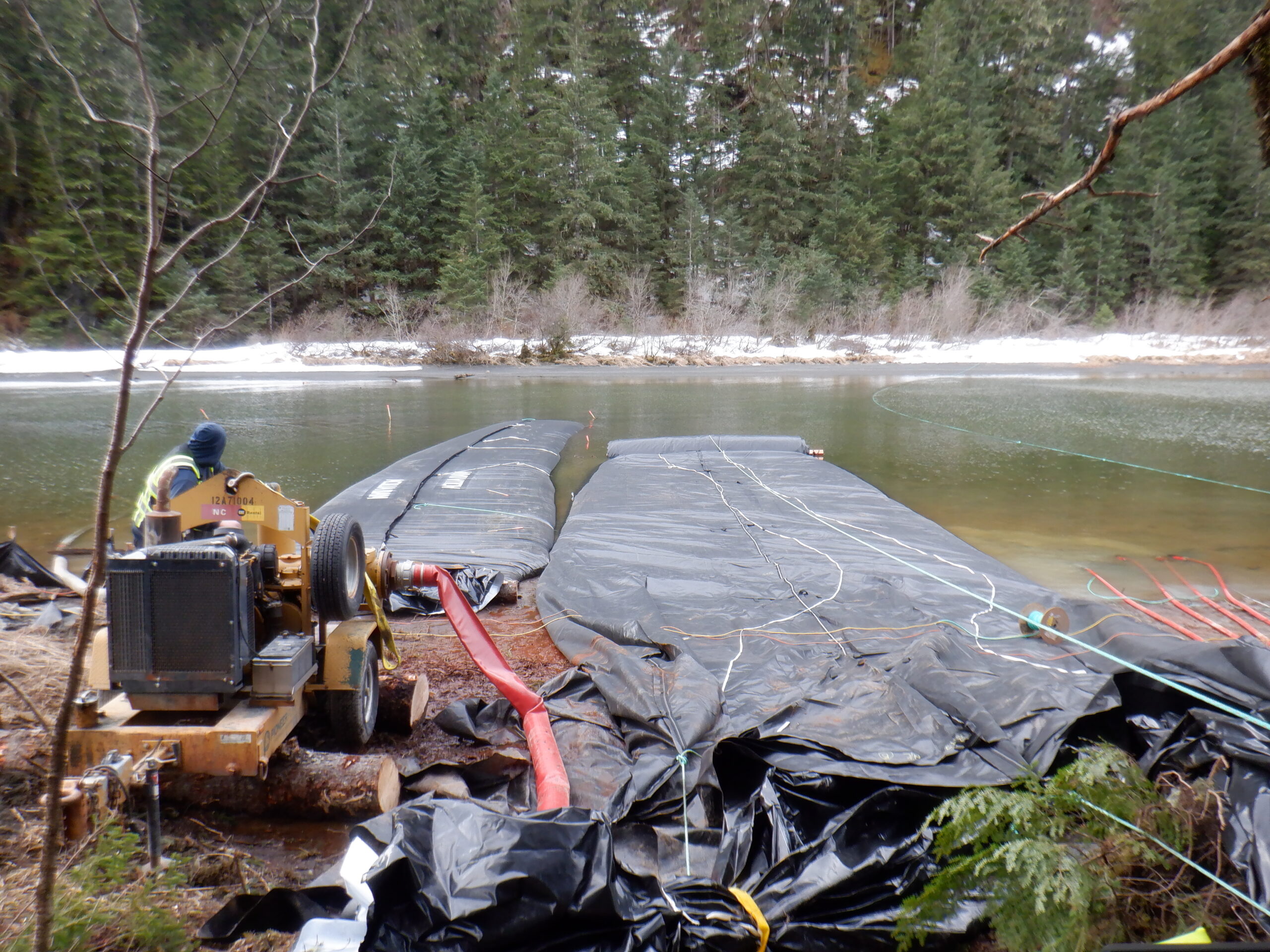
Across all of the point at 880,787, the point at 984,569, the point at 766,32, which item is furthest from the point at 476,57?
the point at 880,787

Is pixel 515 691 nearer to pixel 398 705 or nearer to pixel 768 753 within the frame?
pixel 398 705

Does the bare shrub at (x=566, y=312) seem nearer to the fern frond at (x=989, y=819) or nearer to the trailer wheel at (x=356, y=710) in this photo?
the trailer wheel at (x=356, y=710)

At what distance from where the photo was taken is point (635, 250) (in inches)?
1411

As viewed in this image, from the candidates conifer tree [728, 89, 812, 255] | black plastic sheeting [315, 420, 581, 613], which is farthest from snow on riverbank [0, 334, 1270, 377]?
black plastic sheeting [315, 420, 581, 613]

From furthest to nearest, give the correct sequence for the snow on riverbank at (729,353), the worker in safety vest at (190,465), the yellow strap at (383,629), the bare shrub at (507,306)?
the bare shrub at (507,306) → the snow on riverbank at (729,353) → the worker in safety vest at (190,465) → the yellow strap at (383,629)

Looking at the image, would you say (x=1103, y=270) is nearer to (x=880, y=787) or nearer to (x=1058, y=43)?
(x=1058, y=43)

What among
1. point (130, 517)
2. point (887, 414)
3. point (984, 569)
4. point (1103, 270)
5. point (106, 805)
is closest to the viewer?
point (106, 805)

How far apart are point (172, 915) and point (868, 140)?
134 ft

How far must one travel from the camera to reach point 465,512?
7301mm

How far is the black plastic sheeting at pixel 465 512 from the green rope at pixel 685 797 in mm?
2771

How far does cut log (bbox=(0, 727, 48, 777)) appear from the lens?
8.92ft

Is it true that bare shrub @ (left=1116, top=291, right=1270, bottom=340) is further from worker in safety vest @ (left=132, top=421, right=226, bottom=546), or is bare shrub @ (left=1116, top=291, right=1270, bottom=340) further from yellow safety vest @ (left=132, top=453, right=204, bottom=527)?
yellow safety vest @ (left=132, top=453, right=204, bottom=527)

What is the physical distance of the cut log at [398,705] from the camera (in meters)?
3.63

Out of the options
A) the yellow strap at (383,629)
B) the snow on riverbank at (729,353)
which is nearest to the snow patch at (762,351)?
the snow on riverbank at (729,353)
